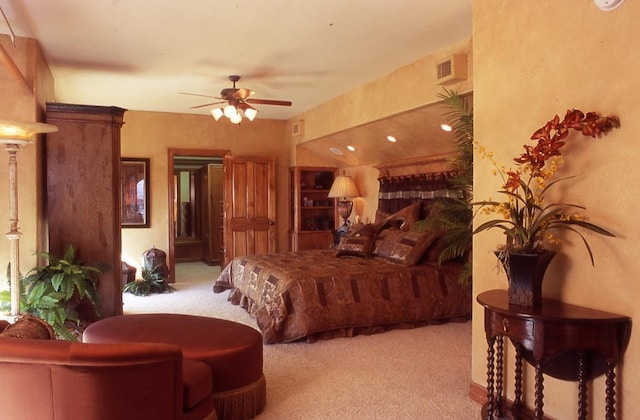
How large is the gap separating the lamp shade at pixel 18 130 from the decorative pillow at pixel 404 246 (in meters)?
3.27

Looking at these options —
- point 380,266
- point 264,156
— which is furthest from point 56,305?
point 264,156

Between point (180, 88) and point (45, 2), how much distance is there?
2.55m

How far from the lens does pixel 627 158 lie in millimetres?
2107

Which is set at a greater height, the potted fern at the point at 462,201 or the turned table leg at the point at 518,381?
the potted fern at the point at 462,201

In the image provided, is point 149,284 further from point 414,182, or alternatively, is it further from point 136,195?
point 414,182

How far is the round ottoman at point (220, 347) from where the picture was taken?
2650 mm

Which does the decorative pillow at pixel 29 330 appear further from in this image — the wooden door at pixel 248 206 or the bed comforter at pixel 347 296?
the wooden door at pixel 248 206

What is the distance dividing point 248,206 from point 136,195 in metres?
1.69

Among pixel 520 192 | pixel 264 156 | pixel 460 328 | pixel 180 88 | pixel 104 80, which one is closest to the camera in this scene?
pixel 520 192

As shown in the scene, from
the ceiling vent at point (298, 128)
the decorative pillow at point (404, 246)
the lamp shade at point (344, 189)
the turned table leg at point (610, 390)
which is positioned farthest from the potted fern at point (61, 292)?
the ceiling vent at point (298, 128)

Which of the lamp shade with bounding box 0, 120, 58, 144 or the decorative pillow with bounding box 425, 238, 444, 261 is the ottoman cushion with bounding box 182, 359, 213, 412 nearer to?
the lamp shade with bounding box 0, 120, 58, 144

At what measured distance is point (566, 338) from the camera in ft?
6.93

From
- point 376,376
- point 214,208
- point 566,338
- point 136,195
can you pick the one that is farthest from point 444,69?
point 214,208

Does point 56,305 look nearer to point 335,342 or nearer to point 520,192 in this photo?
point 335,342
